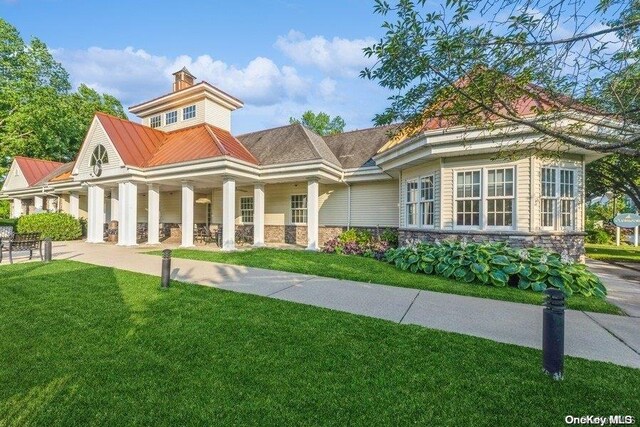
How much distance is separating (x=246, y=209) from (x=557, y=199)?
47.5 feet

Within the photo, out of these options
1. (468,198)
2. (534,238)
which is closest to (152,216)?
(468,198)

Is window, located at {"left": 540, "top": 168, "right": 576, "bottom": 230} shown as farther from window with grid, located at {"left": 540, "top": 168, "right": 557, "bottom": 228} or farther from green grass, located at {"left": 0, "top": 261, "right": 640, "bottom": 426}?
green grass, located at {"left": 0, "top": 261, "right": 640, "bottom": 426}

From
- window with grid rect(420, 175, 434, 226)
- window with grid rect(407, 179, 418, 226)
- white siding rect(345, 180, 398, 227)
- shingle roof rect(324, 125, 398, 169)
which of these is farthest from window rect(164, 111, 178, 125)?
window with grid rect(420, 175, 434, 226)

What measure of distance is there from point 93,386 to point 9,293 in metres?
5.06

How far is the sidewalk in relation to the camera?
4.07 meters

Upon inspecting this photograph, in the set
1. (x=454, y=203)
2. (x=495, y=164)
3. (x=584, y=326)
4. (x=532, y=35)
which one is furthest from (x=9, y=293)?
(x=495, y=164)

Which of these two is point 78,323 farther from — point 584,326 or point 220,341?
point 584,326

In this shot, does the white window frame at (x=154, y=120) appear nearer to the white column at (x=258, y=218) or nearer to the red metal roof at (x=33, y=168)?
the white column at (x=258, y=218)

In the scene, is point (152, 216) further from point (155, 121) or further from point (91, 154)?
point (155, 121)

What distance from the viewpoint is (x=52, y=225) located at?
17.7 metres

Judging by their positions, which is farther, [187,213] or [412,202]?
[187,213]

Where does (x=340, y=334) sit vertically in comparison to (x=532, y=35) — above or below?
below

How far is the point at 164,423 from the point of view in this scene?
96.7 inches

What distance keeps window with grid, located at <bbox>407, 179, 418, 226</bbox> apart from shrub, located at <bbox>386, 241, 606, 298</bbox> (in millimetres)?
3079
